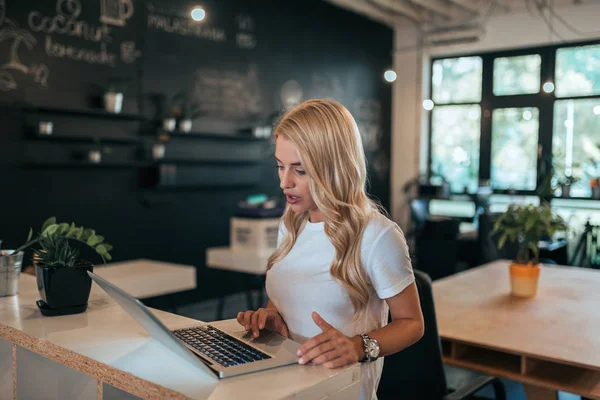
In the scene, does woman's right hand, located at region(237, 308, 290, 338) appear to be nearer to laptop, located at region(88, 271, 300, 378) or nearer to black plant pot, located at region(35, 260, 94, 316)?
laptop, located at region(88, 271, 300, 378)

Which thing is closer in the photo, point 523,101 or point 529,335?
point 529,335

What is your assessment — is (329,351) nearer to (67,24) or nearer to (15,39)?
(15,39)

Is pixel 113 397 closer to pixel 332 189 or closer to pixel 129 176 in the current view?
pixel 332 189

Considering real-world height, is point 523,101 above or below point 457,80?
below

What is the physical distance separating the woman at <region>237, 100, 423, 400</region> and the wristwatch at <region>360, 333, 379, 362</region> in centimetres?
3

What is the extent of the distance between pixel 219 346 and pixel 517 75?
318 inches

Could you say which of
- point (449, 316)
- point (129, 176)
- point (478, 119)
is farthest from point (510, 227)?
point (478, 119)

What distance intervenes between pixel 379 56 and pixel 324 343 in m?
8.12

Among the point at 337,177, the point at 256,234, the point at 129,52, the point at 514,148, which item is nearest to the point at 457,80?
the point at 514,148

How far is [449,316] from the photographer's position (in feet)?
7.88

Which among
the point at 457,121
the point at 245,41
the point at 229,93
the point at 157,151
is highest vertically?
the point at 245,41

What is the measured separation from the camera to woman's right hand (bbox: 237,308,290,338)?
1.31m

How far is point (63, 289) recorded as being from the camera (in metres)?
1.50

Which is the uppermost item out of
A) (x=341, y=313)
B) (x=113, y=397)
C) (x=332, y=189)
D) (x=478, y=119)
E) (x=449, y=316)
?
(x=478, y=119)
